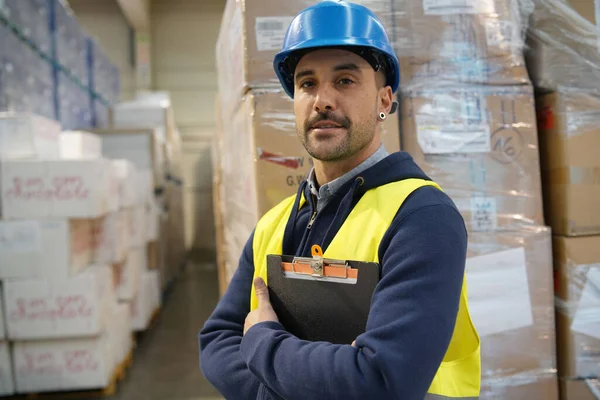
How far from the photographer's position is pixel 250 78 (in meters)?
1.86

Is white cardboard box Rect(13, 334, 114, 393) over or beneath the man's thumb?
beneath

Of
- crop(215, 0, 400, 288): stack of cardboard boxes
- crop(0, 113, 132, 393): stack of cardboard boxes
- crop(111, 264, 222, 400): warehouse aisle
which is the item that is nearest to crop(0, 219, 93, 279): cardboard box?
crop(0, 113, 132, 393): stack of cardboard boxes

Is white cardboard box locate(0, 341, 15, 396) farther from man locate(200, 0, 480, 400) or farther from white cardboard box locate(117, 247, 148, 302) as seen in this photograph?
man locate(200, 0, 480, 400)

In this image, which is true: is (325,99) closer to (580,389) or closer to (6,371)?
(580,389)

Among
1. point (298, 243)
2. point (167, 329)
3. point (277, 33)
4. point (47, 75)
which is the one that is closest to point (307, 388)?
point (298, 243)

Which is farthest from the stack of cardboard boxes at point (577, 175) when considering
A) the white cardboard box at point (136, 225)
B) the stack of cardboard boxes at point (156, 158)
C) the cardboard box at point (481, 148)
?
the stack of cardboard boxes at point (156, 158)

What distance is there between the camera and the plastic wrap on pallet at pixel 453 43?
6.35ft

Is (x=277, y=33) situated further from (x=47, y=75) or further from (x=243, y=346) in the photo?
(x=47, y=75)

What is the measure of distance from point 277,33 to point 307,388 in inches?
55.1

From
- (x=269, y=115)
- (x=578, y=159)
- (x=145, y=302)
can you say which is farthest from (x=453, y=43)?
(x=145, y=302)

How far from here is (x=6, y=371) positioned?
3201 millimetres

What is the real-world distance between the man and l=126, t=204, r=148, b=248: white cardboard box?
3.33m

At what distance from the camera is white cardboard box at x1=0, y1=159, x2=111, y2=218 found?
3.08 metres

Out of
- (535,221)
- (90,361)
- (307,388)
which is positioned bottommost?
(90,361)
